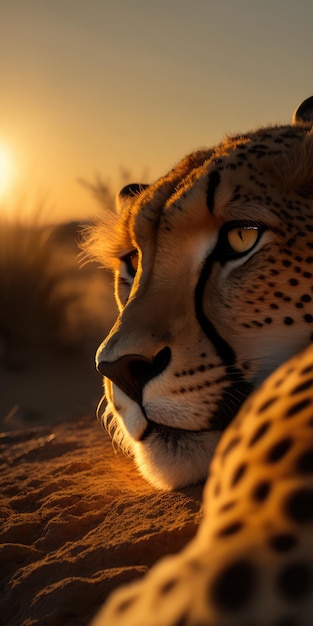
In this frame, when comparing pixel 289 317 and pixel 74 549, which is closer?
pixel 289 317

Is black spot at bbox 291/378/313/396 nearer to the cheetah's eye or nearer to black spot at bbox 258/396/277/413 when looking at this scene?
black spot at bbox 258/396/277/413

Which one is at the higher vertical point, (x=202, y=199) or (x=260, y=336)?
(x=202, y=199)

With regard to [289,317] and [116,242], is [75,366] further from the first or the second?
[289,317]

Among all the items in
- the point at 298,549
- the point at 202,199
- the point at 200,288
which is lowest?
the point at 298,549

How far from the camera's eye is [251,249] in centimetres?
195

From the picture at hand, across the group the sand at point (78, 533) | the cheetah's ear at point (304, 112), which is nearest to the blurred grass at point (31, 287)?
the sand at point (78, 533)

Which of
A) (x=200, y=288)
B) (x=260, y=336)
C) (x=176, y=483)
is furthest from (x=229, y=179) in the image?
(x=176, y=483)

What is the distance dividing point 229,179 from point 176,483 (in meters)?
0.87

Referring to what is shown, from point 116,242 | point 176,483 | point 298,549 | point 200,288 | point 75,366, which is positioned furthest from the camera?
point 75,366

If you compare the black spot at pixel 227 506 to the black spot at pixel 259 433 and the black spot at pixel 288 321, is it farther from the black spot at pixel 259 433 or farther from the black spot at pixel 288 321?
the black spot at pixel 288 321

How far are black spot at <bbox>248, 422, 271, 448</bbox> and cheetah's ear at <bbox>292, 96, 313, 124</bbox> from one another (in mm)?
1959

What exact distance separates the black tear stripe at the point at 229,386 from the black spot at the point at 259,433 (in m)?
0.80

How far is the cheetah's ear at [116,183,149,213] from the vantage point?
281 cm

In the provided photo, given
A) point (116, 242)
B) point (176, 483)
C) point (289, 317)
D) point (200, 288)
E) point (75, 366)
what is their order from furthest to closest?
point (75, 366), point (116, 242), point (176, 483), point (200, 288), point (289, 317)
